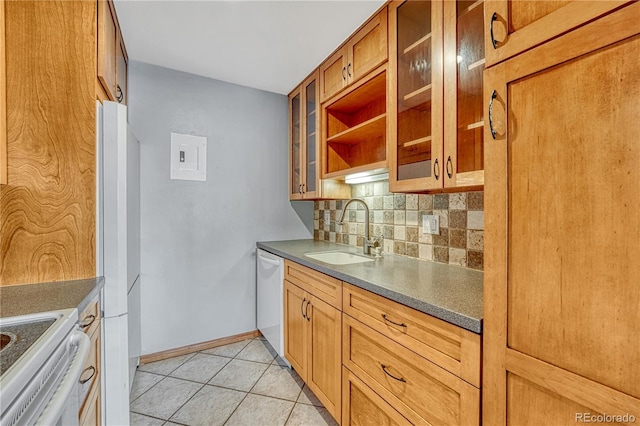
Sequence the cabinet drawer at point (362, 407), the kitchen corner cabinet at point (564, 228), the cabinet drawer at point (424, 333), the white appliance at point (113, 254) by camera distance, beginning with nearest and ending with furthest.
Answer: the kitchen corner cabinet at point (564, 228) < the cabinet drawer at point (424, 333) < the cabinet drawer at point (362, 407) < the white appliance at point (113, 254)

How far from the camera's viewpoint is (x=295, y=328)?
6.19ft

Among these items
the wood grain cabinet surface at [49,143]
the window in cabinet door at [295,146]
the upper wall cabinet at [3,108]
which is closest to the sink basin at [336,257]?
the window in cabinet door at [295,146]

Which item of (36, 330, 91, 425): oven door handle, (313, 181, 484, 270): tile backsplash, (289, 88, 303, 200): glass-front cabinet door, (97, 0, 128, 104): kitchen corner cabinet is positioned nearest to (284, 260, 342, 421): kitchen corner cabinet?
(313, 181, 484, 270): tile backsplash

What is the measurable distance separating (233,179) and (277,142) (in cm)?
56

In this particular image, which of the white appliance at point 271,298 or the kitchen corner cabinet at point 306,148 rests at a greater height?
the kitchen corner cabinet at point 306,148

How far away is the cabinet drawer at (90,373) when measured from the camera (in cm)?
96

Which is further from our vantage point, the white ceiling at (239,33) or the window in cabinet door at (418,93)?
the white ceiling at (239,33)

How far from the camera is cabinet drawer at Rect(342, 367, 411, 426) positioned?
111cm

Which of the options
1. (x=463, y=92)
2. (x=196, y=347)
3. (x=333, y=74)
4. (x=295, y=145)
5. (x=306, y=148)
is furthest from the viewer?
(x=295, y=145)

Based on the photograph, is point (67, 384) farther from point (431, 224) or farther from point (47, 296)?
point (431, 224)

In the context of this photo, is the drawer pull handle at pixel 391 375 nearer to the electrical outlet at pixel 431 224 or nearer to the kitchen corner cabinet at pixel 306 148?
the electrical outlet at pixel 431 224

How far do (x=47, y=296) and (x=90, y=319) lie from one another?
17 cm

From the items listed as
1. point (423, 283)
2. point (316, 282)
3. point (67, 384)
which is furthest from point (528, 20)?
point (67, 384)

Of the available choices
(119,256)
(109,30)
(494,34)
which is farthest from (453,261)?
(109,30)
